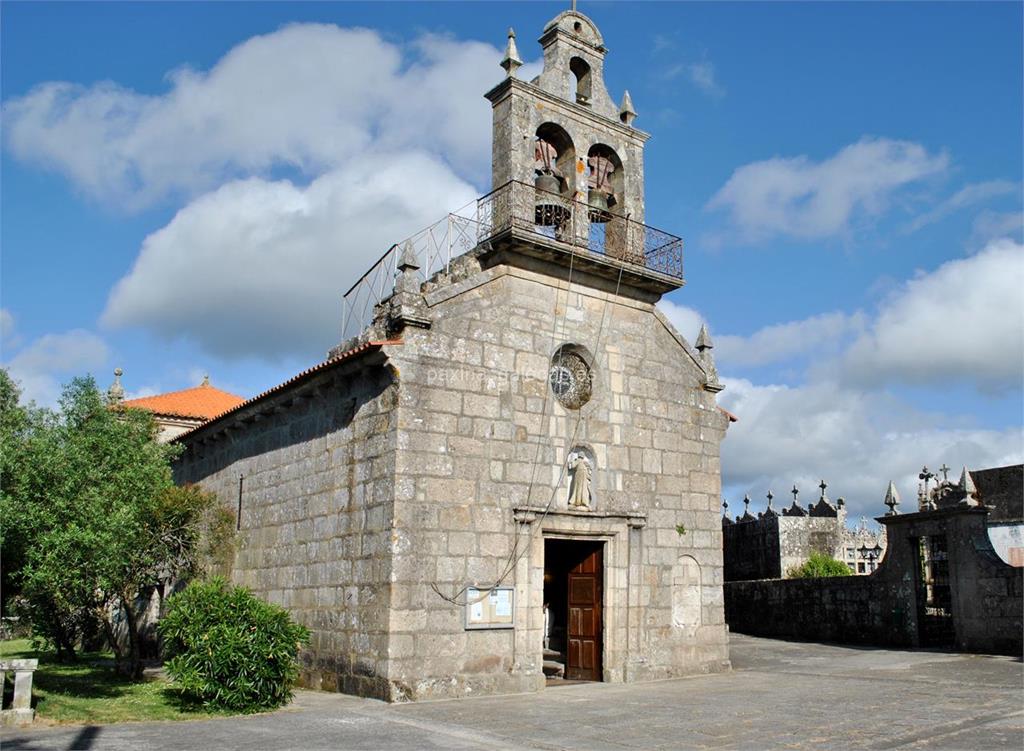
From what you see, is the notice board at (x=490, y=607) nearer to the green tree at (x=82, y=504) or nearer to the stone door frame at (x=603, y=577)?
the stone door frame at (x=603, y=577)

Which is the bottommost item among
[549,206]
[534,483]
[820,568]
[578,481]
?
[820,568]

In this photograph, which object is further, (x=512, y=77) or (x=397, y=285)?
(x=512, y=77)

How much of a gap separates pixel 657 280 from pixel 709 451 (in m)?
3.46

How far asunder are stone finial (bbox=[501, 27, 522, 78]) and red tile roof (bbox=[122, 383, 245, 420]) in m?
17.7

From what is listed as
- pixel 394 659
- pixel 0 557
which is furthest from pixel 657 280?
pixel 0 557

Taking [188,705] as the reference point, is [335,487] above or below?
above

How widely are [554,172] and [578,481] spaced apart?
569cm

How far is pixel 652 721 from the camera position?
10.8 metres

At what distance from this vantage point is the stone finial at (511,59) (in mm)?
15844

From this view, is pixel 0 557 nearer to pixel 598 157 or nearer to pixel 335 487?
pixel 335 487

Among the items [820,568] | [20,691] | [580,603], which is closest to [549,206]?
[580,603]

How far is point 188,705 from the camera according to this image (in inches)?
481

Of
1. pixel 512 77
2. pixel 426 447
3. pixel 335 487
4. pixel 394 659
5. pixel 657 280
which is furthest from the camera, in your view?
pixel 657 280

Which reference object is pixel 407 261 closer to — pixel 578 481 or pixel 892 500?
pixel 578 481
